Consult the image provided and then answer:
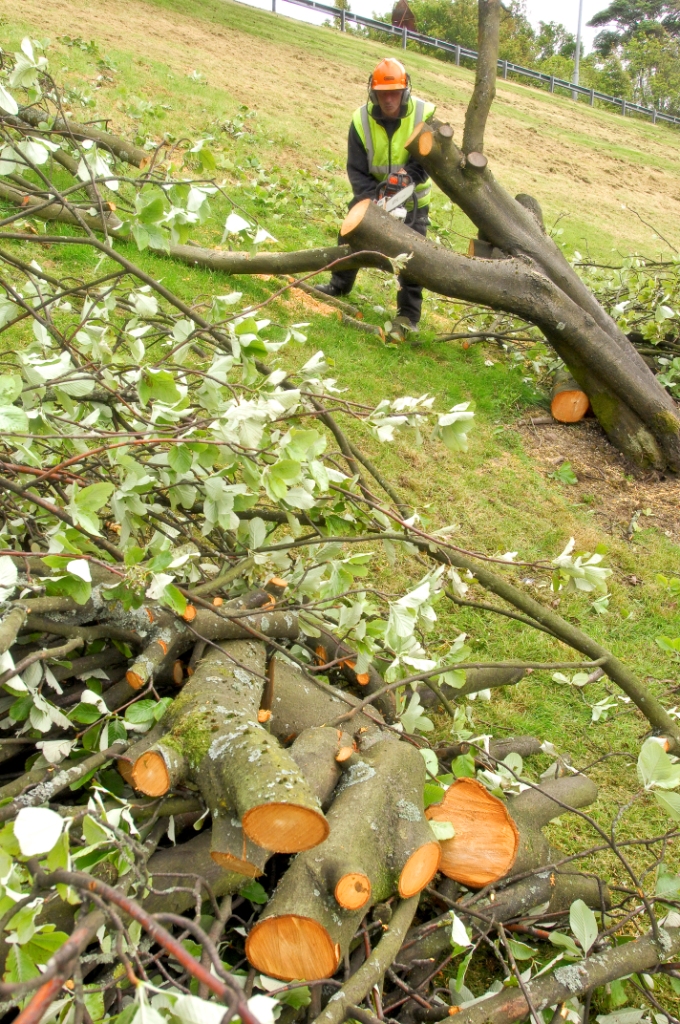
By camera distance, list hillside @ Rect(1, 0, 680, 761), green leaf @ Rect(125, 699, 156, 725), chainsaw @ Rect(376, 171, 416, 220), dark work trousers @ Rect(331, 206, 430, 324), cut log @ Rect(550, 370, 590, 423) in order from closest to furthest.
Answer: green leaf @ Rect(125, 699, 156, 725) → hillside @ Rect(1, 0, 680, 761) → cut log @ Rect(550, 370, 590, 423) → chainsaw @ Rect(376, 171, 416, 220) → dark work trousers @ Rect(331, 206, 430, 324)

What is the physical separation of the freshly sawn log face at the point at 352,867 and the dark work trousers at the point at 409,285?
4.91 metres

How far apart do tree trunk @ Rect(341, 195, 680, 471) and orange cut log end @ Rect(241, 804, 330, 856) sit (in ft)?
13.6

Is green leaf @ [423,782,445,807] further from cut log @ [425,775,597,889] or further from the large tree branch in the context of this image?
the large tree branch

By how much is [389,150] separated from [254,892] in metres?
5.66

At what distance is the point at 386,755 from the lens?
2084mm

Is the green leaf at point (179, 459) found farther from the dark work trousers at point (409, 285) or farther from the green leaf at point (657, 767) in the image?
the dark work trousers at point (409, 285)

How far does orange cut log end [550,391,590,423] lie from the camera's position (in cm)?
564

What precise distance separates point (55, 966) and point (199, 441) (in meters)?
1.27

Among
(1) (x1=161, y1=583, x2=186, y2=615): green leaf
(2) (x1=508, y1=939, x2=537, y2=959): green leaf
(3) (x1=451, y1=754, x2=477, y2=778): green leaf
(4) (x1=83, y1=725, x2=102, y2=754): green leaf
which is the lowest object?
(2) (x1=508, y1=939, x2=537, y2=959): green leaf

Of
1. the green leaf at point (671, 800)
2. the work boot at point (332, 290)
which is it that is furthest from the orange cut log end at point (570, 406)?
the green leaf at point (671, 800)

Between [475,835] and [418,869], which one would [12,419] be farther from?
[475,835]

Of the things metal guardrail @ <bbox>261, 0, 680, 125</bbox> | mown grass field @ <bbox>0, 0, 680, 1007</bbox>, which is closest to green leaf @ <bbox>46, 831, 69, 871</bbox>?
mown grass field @ <bbox>0, 0, 680, 1007</bbox>

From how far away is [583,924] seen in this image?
1986 mm

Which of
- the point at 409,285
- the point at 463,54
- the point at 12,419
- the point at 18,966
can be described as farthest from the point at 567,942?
the point at 463,54
